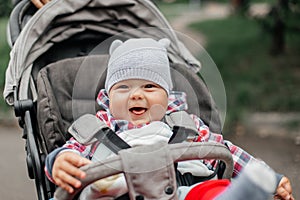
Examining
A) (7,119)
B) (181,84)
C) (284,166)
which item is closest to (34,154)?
(181,84)

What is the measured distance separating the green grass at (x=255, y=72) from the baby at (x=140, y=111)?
4.13 meters

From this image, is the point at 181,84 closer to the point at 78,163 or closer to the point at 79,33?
the point at 79,33

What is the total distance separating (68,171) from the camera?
102 inches

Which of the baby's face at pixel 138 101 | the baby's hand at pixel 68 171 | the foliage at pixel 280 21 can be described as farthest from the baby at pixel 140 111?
the foliage at pixel 280 21

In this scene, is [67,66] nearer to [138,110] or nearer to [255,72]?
[138,110]

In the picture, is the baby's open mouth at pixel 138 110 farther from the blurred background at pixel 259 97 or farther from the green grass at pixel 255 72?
the green grass at pixel 255 72

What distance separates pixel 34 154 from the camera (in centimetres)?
322

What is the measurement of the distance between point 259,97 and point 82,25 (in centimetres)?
424

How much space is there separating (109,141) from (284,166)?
333cm

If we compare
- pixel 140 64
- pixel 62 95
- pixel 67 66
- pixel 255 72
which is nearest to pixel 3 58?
pixel 255 72

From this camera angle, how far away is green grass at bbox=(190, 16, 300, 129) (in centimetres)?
775

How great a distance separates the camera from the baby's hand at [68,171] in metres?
2.55

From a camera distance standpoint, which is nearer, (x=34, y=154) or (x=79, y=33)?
(x=34, y=154)

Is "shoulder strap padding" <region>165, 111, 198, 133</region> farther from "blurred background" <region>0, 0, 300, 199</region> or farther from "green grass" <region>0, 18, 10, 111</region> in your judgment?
"green grass" <region>0, 18, 10, 111</region>
